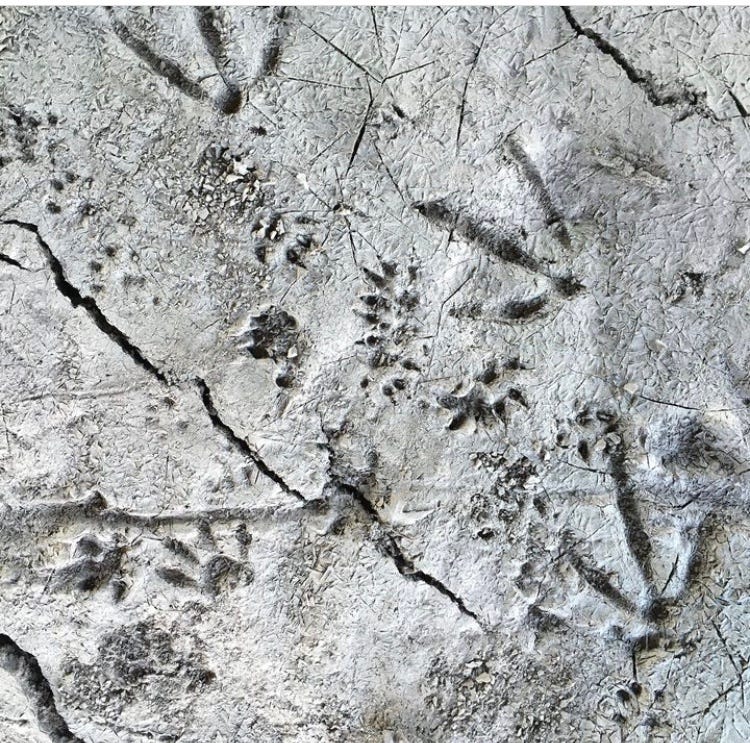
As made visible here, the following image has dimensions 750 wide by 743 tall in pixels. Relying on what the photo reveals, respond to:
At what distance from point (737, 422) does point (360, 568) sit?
908mm

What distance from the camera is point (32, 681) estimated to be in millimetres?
1819

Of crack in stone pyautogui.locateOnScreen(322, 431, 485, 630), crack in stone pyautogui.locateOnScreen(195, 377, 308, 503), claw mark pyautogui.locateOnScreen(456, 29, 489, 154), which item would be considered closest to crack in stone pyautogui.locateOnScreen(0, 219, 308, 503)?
crack in stone pyautogui.locateOnScreen(195, 377, 308, 503)

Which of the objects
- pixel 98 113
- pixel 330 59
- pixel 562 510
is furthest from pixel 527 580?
pixel 98 113

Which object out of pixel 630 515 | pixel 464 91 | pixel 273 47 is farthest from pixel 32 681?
pixel 464 91

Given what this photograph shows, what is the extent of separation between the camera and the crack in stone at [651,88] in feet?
5.87

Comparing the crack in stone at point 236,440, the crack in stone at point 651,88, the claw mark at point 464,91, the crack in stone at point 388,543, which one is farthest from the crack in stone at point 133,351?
the crack in stone at point 651,88

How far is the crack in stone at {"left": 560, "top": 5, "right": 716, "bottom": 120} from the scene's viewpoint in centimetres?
179

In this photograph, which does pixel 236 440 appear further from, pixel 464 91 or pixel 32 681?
pixel 464 91

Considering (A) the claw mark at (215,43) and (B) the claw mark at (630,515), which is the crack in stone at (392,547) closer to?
(B) the claw mark at (630,515)

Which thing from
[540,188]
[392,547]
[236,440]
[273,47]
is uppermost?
[273,47]

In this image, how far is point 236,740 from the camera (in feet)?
6.02

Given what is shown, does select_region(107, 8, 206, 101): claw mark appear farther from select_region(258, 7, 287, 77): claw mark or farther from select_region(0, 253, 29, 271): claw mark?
select_region(0, 253, 29, 271): claw mark

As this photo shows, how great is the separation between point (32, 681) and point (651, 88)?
1.92 meters

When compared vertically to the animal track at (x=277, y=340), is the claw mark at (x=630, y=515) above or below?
below
